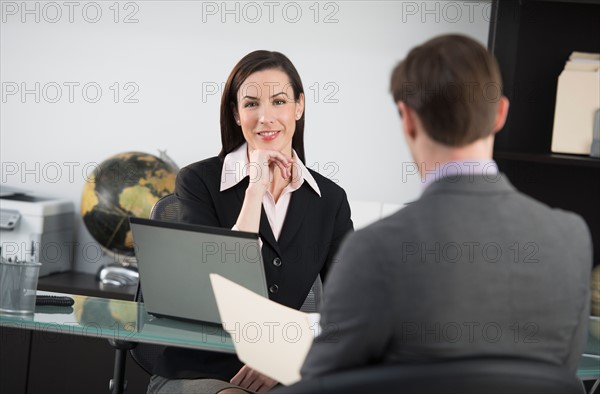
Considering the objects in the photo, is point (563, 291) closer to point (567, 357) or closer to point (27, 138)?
point (567, 357)

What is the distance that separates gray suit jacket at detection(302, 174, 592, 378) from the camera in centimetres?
120

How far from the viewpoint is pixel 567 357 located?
133cm

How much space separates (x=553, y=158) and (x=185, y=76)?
164 cm

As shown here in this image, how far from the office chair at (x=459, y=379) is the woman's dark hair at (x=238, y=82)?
149cm

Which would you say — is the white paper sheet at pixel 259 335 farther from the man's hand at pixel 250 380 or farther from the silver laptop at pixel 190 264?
the man's hand at pixel 250 380

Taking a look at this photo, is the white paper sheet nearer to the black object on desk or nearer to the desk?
the desk

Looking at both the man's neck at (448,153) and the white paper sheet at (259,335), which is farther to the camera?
the white paper sheet at (259,335)

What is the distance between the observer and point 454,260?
1.21 meters

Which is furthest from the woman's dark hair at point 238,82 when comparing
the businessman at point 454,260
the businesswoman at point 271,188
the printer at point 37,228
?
the printer at point 37,228

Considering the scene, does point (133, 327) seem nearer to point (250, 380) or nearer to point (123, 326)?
Result: point (123, 326)

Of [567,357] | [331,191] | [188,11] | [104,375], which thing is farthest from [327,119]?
[567,357]

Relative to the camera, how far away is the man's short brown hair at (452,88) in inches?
49.5

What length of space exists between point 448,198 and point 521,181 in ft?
6.69

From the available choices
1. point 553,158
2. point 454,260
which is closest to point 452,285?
point 454,260
